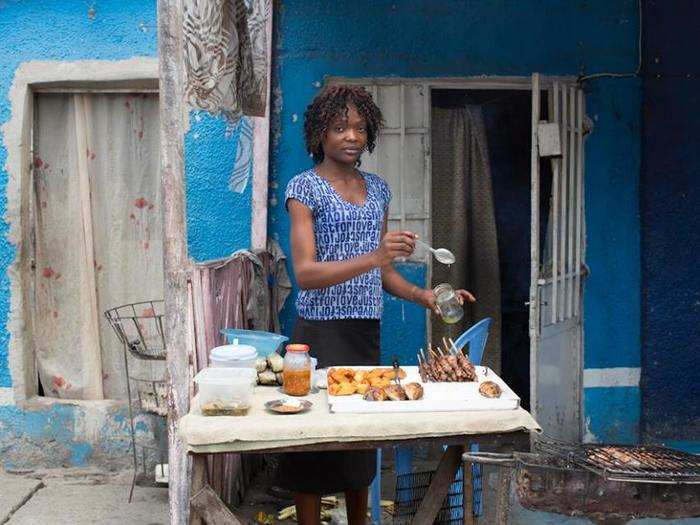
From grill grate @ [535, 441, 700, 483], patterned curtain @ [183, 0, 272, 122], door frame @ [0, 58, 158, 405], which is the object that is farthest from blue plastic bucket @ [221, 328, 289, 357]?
door frame @ [0, 58, 158, 405]

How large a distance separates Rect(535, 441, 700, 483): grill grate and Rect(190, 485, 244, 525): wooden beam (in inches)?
46.0

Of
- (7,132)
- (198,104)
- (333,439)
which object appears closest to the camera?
(333,439)

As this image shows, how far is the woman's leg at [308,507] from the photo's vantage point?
3.56 meters

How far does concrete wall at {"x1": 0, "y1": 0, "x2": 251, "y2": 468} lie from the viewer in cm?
525

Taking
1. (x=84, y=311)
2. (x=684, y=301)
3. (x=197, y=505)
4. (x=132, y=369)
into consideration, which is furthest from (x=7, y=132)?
(x=684, y=301)

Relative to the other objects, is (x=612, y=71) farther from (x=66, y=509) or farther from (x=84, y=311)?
(x=66, y=509)

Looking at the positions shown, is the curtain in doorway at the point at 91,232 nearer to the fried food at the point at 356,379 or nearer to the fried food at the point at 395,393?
the fried food at the point at 356,379

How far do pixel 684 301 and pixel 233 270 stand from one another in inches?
114

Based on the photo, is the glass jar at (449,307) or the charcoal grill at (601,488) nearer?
the charcoal grill at (601,488)

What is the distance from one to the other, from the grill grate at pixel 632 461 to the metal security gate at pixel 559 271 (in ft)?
6.01

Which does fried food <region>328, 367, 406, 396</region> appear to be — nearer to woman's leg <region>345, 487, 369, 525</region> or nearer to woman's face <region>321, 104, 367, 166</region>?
woman's leg <region>345, 487, 369, 525</region>

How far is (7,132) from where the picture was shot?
5.26 m

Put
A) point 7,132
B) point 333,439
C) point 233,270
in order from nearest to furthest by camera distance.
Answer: point 333,439 → point 233,270 → point 7,132

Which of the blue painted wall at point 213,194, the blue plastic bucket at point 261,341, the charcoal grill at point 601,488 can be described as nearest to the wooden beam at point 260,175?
the blue painted wall at point 213,194
